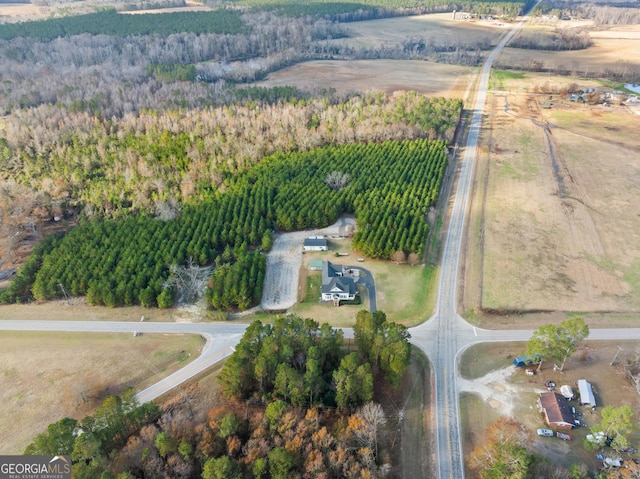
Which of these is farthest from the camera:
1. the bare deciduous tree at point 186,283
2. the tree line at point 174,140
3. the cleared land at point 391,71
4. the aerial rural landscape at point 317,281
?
the cleared land at point 391,71

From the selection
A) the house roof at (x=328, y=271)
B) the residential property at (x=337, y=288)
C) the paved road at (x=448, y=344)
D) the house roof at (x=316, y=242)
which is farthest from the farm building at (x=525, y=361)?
the house roof at (x=316, y=242)

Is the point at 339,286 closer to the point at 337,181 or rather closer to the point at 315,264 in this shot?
the point at 315,264

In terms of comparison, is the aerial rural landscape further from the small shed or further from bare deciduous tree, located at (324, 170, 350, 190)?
the small shed

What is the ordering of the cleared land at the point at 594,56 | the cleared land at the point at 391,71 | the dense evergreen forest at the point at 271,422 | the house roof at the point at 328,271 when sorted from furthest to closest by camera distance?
the cleared land at the point at 594,56 → the cleared land at the point at 391,71 → the house roof at the point at 328,271 → the dense evergreen forest at the point at 271,422

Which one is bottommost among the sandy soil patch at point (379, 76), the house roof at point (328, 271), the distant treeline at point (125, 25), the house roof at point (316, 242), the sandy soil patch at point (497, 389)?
the sandy soil patch at point (497, 389)

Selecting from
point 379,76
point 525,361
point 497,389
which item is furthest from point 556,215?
point 379,76

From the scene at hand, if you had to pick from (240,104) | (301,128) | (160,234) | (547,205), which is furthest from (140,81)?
(547,205)

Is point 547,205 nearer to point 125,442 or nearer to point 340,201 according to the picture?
point 340,201

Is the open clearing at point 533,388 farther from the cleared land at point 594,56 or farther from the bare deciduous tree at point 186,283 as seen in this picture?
the cleared land at point 594,56
